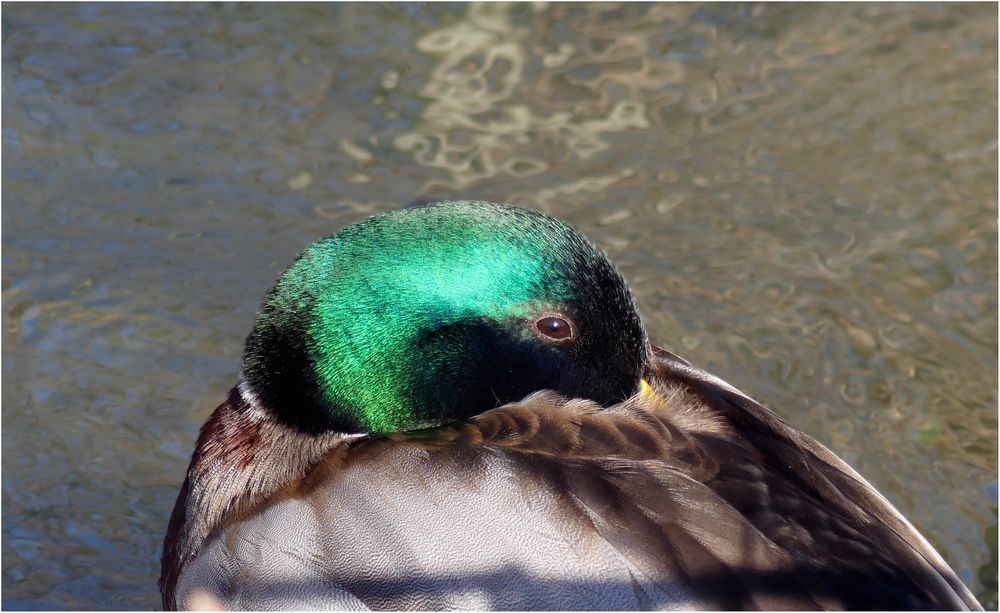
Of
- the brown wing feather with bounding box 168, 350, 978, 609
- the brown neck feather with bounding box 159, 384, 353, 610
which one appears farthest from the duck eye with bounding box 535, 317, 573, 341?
the brown neck feather with bounding box 159, 384, 353, 610

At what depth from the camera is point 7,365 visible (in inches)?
189

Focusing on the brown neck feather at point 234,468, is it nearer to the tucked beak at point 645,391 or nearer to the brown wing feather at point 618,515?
the brown wing feather at point 618,515

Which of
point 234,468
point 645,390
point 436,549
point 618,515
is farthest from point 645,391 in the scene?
point 234,468

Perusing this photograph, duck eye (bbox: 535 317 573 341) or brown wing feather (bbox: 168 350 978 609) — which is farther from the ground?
duck eye (bbox: 535 317 573 341)

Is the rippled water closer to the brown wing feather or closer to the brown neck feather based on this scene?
the brown neck feather

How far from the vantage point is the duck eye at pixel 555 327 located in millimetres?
3170

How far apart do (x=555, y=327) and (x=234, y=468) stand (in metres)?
0.95

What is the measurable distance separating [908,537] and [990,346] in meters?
1.99

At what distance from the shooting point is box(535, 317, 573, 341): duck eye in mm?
3170

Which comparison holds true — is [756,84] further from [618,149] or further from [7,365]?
[7,365]

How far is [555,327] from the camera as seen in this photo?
3.17 m

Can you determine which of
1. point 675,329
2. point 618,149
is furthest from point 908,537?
point 618,149

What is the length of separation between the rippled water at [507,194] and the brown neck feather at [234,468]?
2.21ft

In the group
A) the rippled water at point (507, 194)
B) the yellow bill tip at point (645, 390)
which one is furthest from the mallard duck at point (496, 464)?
the rippled water at point (507, 194)
